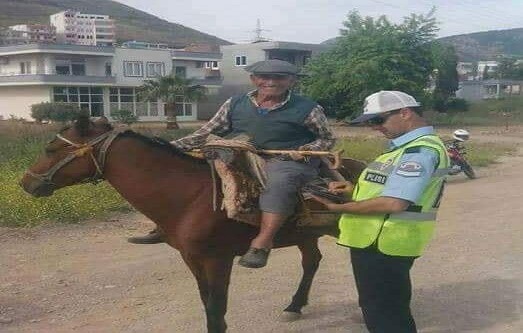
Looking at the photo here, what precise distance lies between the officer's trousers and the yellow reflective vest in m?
0.06

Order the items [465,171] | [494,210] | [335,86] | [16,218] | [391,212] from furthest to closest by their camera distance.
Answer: [335,86]
[465,171]
[494,210]
[16,218]
[391,212]

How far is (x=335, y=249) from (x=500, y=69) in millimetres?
117551

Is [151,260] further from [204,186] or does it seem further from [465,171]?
[465,171]

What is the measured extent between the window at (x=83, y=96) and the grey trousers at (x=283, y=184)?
47.1 m

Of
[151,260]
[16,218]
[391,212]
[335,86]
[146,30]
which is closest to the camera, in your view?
[391,212]

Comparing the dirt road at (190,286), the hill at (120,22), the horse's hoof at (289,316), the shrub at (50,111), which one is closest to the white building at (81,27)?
the shrub at (50,111)

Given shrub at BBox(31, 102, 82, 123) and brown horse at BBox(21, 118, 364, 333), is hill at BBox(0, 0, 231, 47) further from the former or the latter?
brown horse at BBox(21, 118, 364, 333)

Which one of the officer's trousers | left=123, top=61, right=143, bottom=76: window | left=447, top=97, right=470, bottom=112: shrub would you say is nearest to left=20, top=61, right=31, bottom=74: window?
left=123, top=61, right=143, bottom=76: window

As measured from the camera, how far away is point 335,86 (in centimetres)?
4281

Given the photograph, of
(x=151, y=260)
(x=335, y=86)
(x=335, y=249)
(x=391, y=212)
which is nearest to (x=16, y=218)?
(x=151, y=260)

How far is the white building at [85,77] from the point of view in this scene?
5019 cm

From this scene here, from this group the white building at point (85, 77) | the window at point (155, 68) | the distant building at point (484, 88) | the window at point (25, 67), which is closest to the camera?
the white building at point (85, 77)

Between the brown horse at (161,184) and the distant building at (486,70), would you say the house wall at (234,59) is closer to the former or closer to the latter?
the brown horse at (161,184)

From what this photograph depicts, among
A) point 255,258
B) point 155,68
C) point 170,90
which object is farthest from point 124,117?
point 255,258
